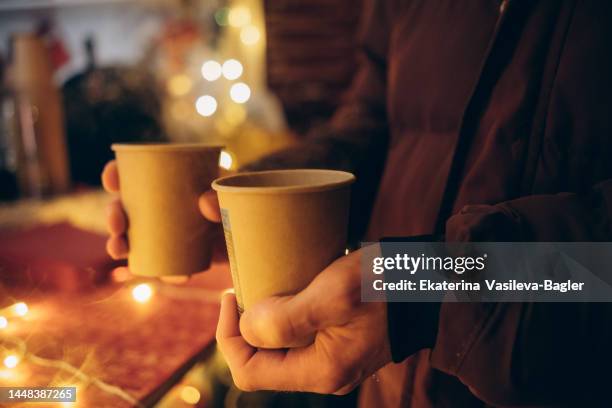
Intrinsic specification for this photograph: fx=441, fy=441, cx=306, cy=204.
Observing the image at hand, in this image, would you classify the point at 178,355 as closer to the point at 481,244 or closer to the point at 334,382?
the point at 334,382

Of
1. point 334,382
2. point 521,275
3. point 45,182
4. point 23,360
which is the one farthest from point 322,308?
point 45,182

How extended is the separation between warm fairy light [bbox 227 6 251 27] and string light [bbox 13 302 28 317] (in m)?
2.30

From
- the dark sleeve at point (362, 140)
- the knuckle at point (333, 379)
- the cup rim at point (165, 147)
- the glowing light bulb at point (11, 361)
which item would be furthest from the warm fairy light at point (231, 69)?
the knuckle at point (333, 379)

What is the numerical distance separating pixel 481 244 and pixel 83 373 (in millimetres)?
557

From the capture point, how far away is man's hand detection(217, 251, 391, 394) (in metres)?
0.49

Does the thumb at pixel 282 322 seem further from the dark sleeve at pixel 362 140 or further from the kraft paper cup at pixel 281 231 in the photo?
the dark sleeve at pixel 362 140

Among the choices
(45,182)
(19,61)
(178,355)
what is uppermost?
(19,61)

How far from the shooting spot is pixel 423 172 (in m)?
0.86

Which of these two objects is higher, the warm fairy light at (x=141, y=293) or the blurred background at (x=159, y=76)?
the blurred background at (x=159, y=76)

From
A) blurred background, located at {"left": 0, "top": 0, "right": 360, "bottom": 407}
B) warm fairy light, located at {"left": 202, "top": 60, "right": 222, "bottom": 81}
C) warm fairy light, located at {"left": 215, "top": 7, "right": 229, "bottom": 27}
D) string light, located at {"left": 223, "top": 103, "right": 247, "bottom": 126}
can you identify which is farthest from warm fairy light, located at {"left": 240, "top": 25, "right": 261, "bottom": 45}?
string light, located at {"left": 223, "top": 103, "right": 247, "bottom": 126}

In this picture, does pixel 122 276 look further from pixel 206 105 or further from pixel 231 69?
pixel 231 69

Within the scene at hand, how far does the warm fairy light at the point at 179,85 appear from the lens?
237cm

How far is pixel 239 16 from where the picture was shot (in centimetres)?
263

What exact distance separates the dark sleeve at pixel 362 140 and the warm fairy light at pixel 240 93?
1317 millimetres
